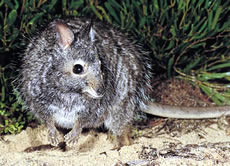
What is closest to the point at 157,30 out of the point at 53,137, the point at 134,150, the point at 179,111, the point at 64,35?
the point at 179,111

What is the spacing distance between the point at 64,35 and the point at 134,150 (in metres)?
1.51

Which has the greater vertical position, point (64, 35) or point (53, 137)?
point (64, 35)

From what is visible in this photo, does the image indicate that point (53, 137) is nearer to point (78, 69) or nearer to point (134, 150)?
point (134, 150)

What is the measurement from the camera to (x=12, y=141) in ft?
14.5

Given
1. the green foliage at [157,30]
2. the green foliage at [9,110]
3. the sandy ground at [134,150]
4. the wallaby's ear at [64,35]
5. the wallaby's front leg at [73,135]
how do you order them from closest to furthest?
the wallaby's ear at [64,35]
the sandy ground at [134,150]
the wallaby's front leg at [73,135]
the green foliage at [157,30]
the green foliage at [9,110]

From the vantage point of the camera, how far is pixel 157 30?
471 cm

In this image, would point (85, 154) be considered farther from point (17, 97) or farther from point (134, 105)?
point (17, 97)

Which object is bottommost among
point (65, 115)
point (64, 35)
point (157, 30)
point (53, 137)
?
point (53, 137)

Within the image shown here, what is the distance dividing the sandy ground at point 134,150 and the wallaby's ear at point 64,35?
1.19 metres

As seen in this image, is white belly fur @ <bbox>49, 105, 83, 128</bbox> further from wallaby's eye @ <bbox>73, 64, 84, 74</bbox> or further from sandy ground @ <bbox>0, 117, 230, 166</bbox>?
wallaby's eye @ <bbox>73, 64, 84, 74</bbox>

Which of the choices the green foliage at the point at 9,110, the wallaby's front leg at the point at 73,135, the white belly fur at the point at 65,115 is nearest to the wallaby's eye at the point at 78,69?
the white belly fur at the point at 65,115

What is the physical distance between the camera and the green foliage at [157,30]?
14.4 ft

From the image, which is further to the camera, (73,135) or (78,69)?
(73,135)

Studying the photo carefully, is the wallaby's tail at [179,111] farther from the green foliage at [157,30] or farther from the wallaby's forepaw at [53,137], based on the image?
the wallaby's forepaw at [53,137]
